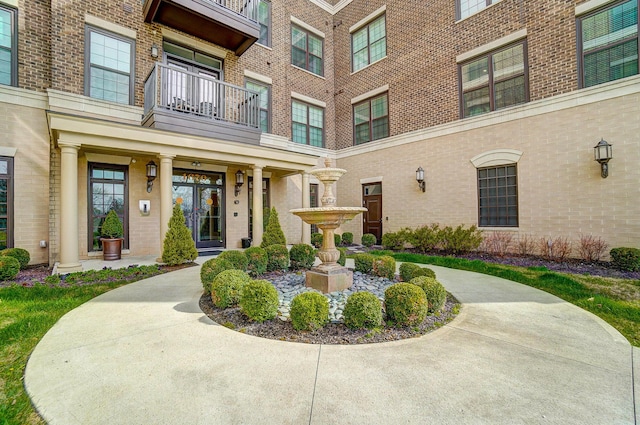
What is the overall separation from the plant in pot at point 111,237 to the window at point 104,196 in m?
0.43

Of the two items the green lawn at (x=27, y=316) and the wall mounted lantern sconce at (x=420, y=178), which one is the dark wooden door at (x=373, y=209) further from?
the green lawn at (x=27, y=316)

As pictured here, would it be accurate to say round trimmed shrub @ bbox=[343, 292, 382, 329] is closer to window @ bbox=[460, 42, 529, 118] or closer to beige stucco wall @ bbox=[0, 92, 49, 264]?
beige stucco wall @ bbox=[0, 92, 49, 264]

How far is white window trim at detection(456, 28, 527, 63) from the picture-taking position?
9.10 meters

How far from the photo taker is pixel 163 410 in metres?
2.11

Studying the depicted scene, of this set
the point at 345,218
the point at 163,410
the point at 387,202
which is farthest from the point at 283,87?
the point at 163,410

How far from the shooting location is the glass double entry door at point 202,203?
10227 mm

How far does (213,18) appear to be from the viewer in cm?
928

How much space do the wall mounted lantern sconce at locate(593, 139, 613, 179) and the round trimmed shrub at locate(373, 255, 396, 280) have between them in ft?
19.9

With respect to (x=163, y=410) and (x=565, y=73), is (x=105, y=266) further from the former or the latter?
(x=565, y=73)

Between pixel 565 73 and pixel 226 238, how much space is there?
11527 mm

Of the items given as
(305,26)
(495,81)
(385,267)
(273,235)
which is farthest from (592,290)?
(305,26)

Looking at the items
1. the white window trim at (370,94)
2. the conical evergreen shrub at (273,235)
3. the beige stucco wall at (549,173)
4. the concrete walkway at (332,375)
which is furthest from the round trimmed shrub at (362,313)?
the white window trim at (370,94)

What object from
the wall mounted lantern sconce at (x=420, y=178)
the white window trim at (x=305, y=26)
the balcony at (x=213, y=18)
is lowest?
the wall mounted lantern sconce at (x=420, y=178)

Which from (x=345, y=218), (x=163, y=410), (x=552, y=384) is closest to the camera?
(x=163, y=410)
